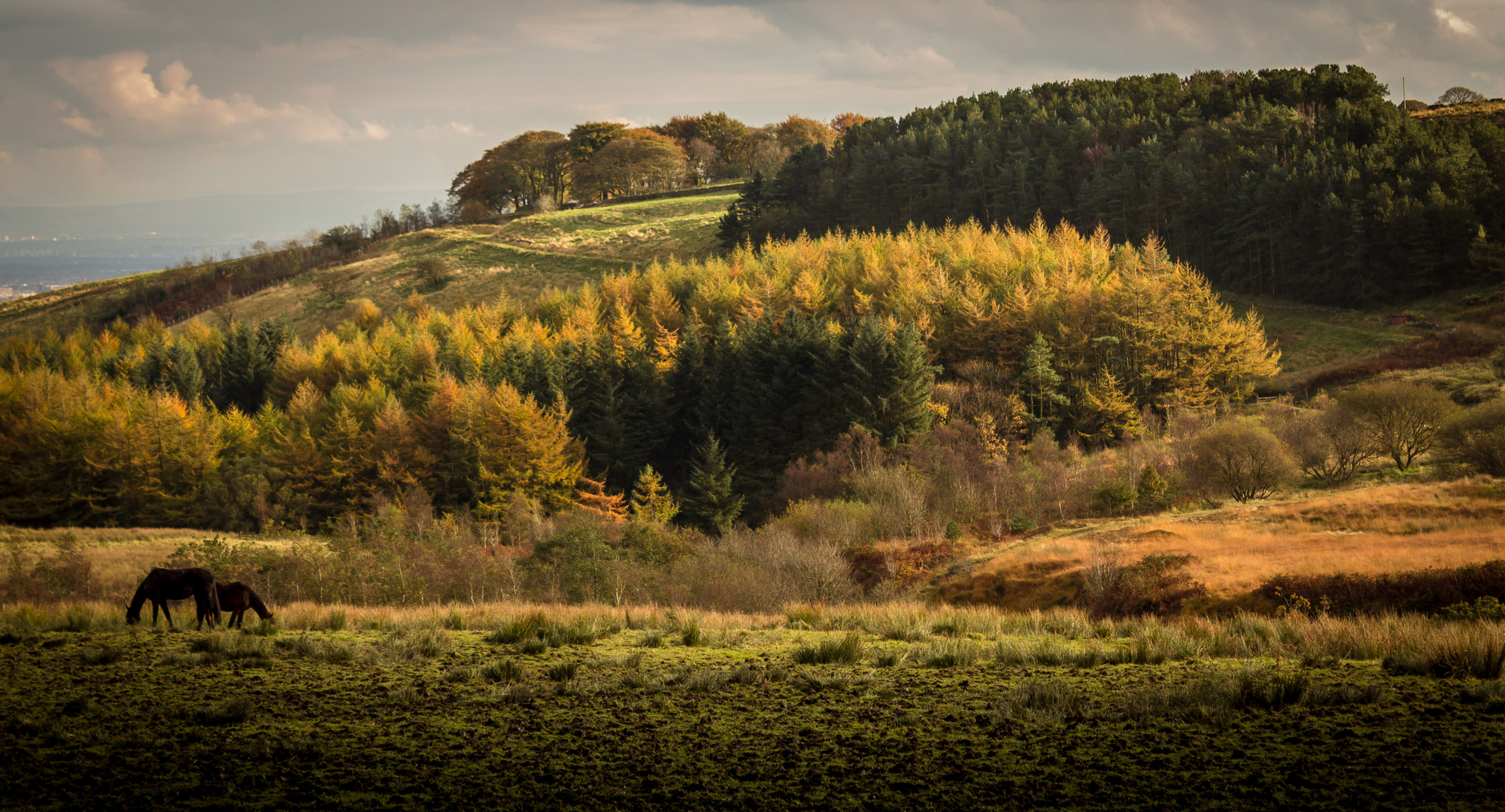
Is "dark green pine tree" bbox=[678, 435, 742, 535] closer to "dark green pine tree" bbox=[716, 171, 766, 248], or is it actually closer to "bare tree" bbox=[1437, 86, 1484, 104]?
"dark green pine tree" bbox=[716, 171, 766, 248]

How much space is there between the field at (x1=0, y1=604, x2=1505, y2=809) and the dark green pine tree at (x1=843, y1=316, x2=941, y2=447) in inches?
1948

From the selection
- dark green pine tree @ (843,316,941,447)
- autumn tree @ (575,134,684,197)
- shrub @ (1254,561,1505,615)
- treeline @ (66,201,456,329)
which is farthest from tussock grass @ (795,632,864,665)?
autumn tree @ (575,134,684,197)

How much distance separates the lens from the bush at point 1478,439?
37.1 m

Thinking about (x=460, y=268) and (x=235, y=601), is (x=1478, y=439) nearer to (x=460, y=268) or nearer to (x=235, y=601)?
(x=235, y=601)

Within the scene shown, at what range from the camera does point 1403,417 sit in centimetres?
4359

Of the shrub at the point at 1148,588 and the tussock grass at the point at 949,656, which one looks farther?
the shrub at the point at 1148,588

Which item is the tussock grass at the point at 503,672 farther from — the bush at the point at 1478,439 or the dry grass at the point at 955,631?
the bush at the point at 1478,439

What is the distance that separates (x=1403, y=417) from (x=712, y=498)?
38388 millimetres

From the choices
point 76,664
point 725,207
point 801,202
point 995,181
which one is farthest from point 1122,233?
point 76,664

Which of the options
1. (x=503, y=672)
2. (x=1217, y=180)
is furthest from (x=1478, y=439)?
(x=1217, y=180)

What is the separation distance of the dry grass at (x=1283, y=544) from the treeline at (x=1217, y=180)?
51.8 m

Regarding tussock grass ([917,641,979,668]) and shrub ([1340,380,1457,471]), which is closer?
tussock grass ([917,641,979,668])

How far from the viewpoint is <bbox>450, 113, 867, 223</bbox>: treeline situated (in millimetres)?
154750

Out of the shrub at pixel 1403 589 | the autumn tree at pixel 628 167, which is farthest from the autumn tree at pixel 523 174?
the shrub at pixel 1403 589
